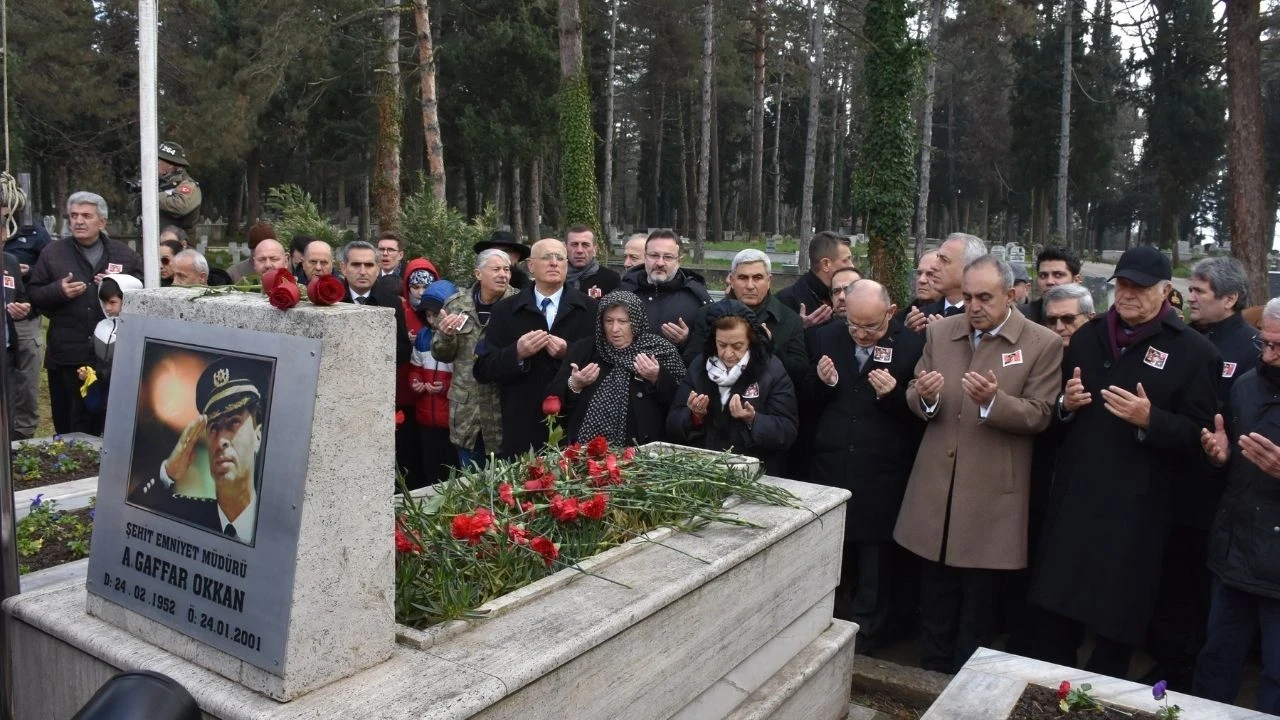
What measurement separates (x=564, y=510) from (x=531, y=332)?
6.61ft

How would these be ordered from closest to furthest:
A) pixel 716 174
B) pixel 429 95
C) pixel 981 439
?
pixel 981 439 → pixel 429 95 → pixel 716 174

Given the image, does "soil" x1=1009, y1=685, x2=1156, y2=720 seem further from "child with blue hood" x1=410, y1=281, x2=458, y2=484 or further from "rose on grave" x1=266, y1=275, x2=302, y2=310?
"child with blue hood" x1=410, y1=281, x2=458, y2=484

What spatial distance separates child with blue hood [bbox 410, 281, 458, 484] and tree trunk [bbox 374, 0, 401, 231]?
1079 centimetres

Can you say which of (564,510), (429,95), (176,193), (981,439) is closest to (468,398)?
(564,510)

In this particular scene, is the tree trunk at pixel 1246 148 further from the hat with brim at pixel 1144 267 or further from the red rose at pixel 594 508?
the red rose at pixel 594 508

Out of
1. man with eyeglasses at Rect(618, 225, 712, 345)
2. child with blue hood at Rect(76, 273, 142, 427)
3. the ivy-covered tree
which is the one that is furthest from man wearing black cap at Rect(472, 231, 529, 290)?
the ivy-covered tree

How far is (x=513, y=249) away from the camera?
628 centimetres

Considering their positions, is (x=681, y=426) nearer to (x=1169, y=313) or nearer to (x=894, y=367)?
(x=894, y=367)

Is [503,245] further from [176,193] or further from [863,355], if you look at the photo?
[176,193]

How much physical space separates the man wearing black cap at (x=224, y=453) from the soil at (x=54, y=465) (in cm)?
301

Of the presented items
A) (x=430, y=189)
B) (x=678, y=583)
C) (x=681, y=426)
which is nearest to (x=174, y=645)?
(x=678, y=583)

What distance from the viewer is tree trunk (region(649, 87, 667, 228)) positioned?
43844 millimetres

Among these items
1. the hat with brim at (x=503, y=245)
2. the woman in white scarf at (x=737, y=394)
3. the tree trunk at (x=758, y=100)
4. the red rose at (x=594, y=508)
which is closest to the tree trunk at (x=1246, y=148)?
the hat with brim at (x=503, y=245)

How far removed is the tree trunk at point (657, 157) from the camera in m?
43.8
